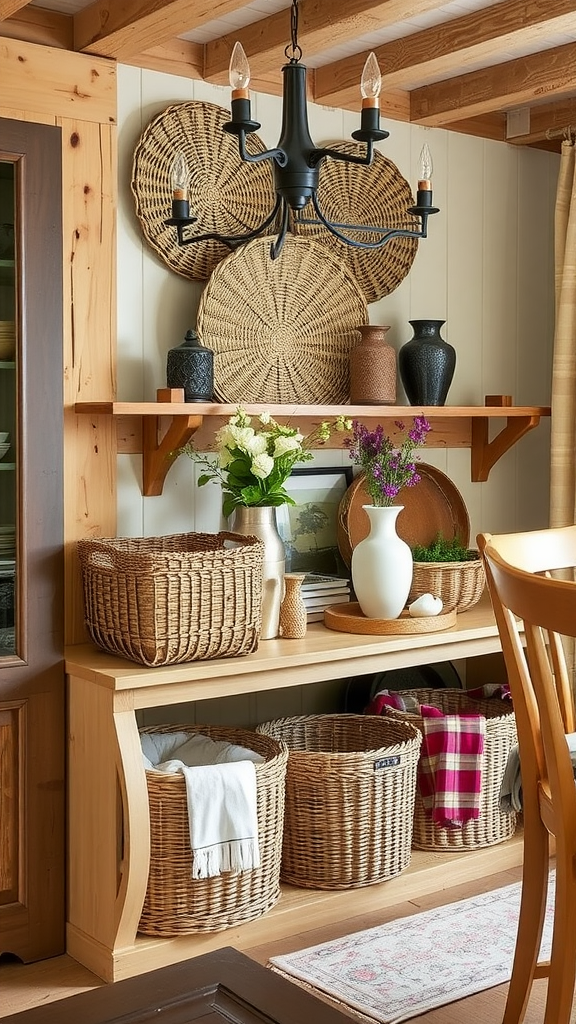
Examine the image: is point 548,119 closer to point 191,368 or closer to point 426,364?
point 426,364

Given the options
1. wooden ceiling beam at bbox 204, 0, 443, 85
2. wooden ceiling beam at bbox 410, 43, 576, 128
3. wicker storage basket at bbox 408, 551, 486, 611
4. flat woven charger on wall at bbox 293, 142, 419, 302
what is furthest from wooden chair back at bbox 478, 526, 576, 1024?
wooden ceiling beam at bbox 410, 43, 576, 128

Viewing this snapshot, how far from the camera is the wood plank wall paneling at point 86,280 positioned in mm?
2838

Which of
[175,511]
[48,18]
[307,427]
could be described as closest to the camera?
[48,18]

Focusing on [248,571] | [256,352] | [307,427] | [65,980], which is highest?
[256,352]

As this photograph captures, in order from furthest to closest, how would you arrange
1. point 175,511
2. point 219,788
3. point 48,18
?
point 175,511 → point 48,18 → point 219,788

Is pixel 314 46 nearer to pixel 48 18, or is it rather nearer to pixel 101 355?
pixel 48 18

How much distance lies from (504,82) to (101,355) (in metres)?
1.44

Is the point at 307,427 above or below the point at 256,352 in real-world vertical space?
below

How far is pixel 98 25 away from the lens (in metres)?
2.75

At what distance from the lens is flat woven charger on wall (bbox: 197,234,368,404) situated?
3.13 meters

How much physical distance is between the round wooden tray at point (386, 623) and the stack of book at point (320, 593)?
0.07 meters

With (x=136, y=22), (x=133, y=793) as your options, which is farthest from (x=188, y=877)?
(x=136, y=22)

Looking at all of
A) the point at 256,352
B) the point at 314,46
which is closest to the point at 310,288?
the point at 256,352

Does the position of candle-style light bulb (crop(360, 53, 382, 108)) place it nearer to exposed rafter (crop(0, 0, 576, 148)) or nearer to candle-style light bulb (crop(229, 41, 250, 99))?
candle-style light bulb (crop(229, 41, 250, 99))
